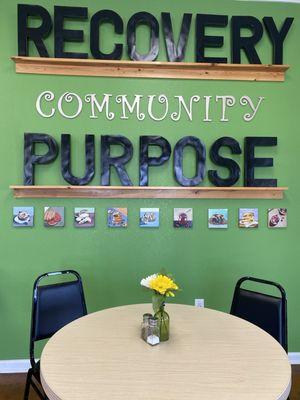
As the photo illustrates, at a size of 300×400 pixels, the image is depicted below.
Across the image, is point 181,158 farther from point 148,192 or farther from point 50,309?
point 50,309

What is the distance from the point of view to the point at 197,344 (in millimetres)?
1515

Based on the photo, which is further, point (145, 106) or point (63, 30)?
point (145, 106)

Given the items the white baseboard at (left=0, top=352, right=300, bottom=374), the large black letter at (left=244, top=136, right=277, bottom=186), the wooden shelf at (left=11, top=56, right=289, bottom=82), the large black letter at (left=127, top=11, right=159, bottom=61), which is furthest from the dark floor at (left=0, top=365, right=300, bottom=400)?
the large black letter at (left=127, top=11, right=159, bottom=61)

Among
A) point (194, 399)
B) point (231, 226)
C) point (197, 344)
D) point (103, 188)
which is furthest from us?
point (231, 226)

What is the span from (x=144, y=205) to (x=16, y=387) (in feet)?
5.48

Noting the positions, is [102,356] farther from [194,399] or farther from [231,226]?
[231,226]

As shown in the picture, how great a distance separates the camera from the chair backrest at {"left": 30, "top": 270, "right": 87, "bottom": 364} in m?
1.92

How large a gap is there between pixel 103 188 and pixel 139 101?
769 millimetres

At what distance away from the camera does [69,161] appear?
8.41 ft

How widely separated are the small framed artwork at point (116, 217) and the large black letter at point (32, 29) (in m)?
1.33

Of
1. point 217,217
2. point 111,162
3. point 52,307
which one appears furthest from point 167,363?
point 111,162

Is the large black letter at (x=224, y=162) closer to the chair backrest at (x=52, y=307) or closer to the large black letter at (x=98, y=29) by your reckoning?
the large black letter at (x=98, y=29)

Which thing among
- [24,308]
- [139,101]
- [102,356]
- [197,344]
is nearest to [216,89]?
[139,101]

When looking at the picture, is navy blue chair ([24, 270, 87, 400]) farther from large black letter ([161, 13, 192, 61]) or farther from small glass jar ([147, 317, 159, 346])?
large black letter ([161, 13, 192, 61])
